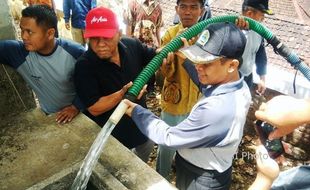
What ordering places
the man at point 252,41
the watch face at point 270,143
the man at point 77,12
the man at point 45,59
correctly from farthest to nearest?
1. the man at point 77,12
2. the man at point 252,41
3. the man at point 45,59
4. the watch face at point 270,143

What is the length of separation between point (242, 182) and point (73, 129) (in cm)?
278

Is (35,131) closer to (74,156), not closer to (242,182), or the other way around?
(74,156)

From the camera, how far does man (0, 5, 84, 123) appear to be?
2.85 meters

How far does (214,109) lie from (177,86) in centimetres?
128

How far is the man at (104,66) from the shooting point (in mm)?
2865

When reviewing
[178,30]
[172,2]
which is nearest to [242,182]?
[178,30]

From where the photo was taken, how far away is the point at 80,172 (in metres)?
2.40

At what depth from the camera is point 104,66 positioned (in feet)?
9.70

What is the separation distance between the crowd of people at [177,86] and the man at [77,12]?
138 inches

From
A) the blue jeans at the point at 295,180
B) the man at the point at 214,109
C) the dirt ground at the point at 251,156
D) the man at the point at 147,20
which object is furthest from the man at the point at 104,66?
the man at the point at 147,20

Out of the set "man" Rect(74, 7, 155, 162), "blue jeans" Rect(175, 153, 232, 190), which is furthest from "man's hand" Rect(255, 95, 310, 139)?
"man" Rect(74, 7, 155, 162)

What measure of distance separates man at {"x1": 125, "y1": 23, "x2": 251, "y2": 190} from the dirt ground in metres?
2.31

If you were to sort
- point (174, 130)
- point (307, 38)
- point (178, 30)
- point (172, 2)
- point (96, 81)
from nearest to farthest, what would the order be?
point (174, 130) → point (96, 81) → point (178, 30) → point (307, 38) → point (172, 2)

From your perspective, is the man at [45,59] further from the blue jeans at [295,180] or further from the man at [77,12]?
the man at [77,12]
